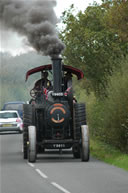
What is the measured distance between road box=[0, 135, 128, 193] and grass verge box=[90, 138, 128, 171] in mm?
423

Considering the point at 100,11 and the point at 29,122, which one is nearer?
the point at 29,122

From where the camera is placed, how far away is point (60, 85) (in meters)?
20.9

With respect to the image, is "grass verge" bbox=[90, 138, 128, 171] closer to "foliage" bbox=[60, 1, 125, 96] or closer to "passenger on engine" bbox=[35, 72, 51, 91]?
"passenger on engine" bbox=[35, 72, 51, 91]

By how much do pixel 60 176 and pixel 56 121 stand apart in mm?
4593

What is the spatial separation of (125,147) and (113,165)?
4729mm

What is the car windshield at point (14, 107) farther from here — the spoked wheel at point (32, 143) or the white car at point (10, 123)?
the spoked wheel at point (32, 143)

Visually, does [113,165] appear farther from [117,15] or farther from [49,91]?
[117,15]

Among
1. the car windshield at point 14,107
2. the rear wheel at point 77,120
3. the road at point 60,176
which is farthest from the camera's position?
the car windshield at point 14,107

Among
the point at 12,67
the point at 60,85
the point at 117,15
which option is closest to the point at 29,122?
the point at 60,85

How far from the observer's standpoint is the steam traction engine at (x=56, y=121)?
2083 centimetres

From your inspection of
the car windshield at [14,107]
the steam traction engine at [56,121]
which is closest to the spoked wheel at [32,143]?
the steam traction engine at [56,121]

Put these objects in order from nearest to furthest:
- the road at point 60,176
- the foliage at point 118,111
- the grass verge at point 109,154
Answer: the road at point 60,176
the grass verge at point 109,154
the foliage at point 118,111

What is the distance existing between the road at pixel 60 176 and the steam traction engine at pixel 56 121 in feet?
1.84

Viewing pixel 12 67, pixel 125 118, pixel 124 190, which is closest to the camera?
pixel 124 190
